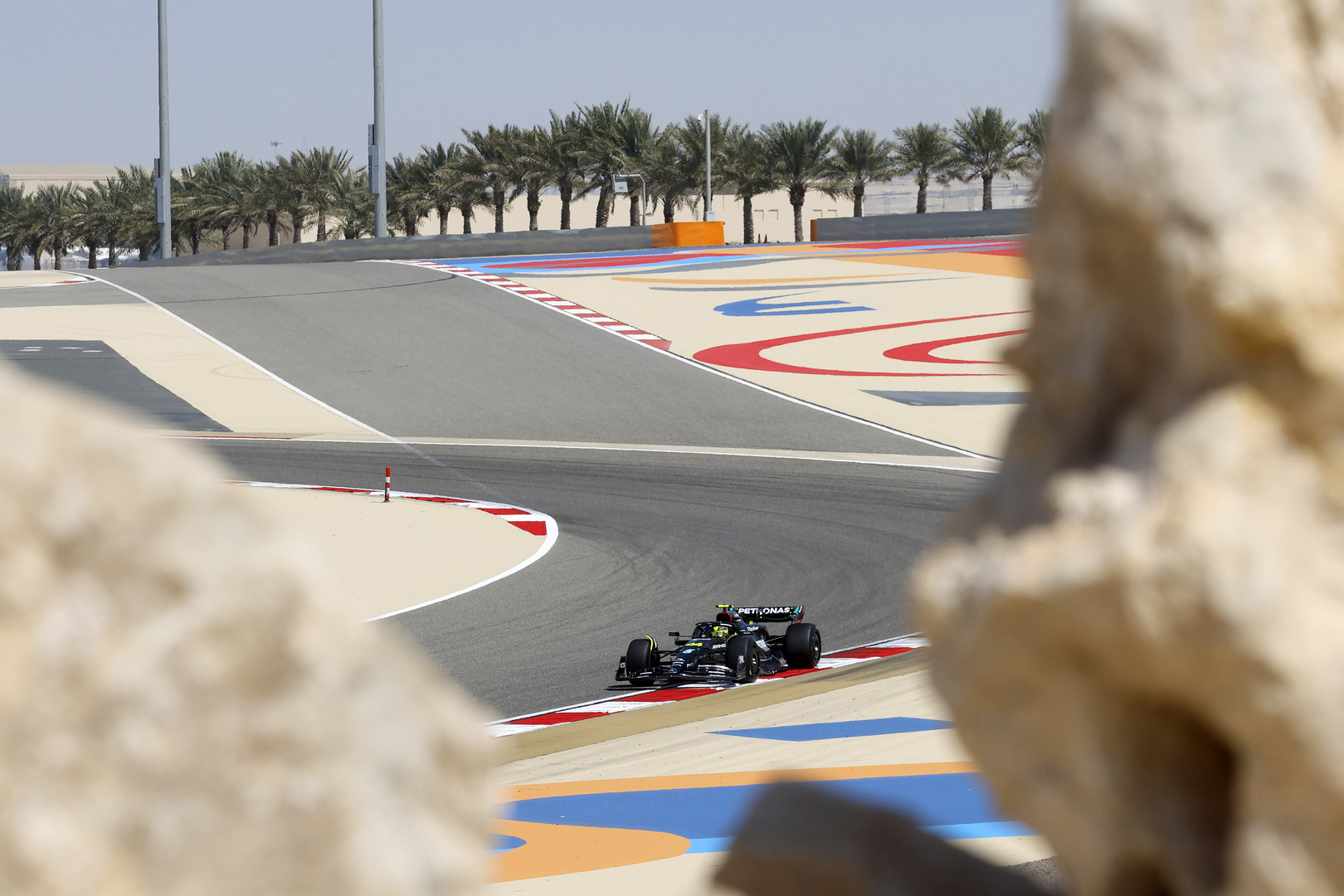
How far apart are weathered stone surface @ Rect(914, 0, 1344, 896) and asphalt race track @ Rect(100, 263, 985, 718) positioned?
32.0ft

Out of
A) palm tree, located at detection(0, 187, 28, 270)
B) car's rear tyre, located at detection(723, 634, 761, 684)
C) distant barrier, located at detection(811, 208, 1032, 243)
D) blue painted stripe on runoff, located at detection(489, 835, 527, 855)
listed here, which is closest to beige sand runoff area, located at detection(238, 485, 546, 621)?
car's rear tyre, located at detection(723, 634, 761, 684)

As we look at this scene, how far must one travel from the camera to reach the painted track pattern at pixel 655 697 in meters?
11.0

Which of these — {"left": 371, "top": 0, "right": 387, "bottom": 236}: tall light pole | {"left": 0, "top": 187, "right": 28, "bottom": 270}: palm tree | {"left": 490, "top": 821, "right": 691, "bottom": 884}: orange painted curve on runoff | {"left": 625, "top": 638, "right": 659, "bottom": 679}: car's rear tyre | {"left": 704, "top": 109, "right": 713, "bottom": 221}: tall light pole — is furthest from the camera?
{"left": 0, "top": 187, "right": 28, "bottom": 270}: palm tree

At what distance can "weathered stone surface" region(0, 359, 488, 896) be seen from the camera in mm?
1788

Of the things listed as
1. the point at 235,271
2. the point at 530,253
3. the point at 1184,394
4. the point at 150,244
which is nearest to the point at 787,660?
the point at 1184,394

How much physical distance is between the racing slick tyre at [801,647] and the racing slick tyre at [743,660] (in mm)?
354

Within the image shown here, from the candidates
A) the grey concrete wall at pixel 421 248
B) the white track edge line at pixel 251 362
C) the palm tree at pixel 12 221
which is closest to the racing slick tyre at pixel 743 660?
the white track edge line at pixel 251 362

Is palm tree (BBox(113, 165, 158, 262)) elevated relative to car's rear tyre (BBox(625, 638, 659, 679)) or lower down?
elevated

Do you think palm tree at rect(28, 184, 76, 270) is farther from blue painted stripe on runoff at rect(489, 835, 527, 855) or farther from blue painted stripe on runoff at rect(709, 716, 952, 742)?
blue painted stripe on runoff at rect(489, 835, 527, 855)

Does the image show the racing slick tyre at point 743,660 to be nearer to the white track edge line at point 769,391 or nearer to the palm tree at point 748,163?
the white track edge line at point 769,391

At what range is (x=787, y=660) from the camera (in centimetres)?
1289

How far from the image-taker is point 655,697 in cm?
1202

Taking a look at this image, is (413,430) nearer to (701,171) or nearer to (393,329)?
(393,329)

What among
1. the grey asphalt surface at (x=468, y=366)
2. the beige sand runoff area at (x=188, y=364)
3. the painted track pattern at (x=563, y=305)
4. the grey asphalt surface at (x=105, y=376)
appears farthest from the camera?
the painted track pattern at (x=563, y=305)
